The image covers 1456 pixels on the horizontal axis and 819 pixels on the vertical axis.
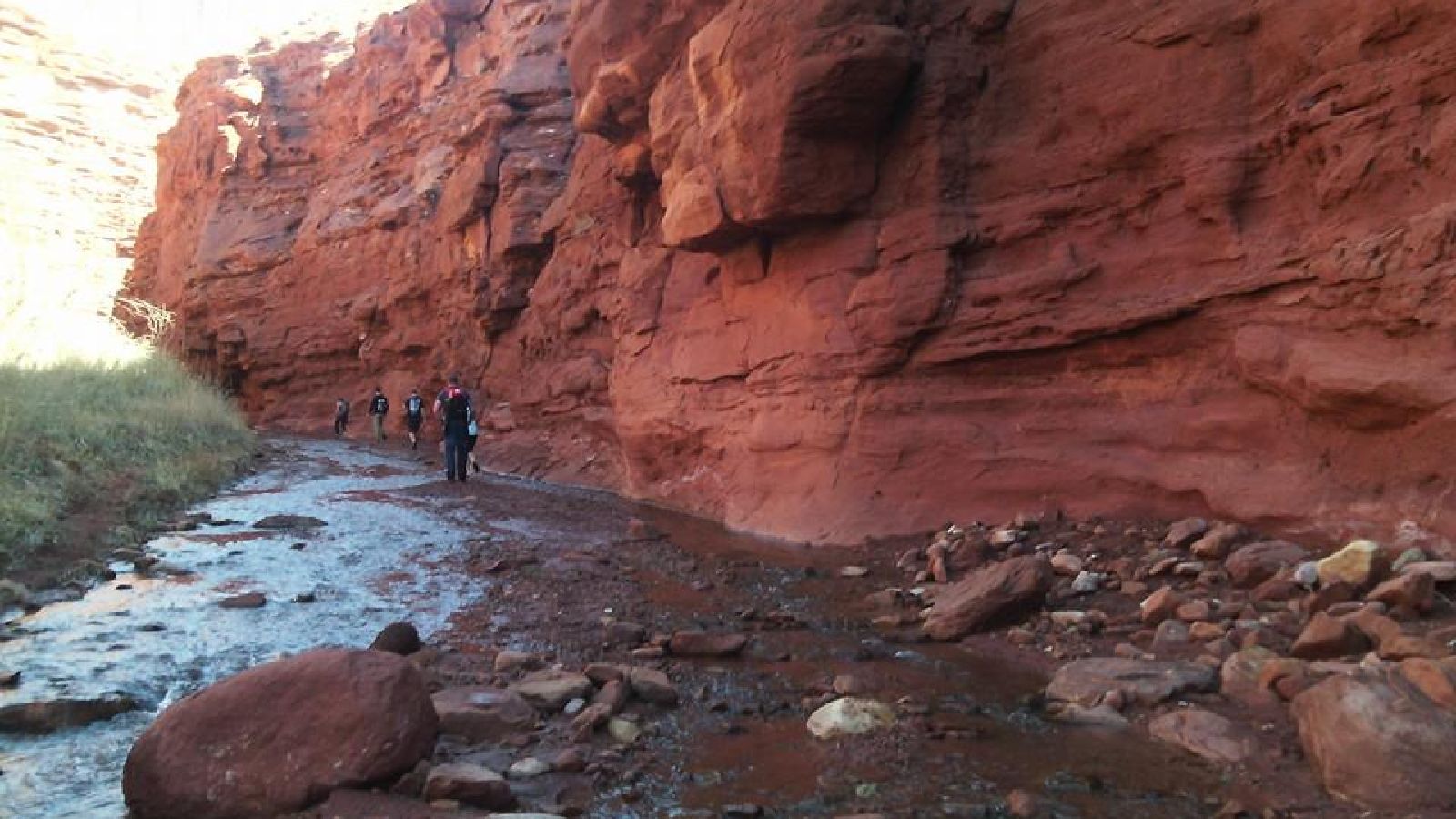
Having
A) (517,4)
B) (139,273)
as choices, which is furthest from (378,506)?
(139,273)

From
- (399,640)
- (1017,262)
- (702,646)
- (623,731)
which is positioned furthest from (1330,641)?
(1017,262)

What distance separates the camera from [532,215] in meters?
22.5

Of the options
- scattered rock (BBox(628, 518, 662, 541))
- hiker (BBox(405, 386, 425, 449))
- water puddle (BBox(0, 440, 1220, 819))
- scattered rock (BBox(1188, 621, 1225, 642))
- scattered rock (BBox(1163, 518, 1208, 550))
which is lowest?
water puddle (BBox(0, 440, 1220, 819))

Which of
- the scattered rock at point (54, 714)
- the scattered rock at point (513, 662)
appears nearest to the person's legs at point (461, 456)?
the scattered rock at point (513, 662)

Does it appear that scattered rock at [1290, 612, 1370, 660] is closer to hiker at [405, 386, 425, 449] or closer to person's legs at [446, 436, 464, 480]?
person's legs at [446, 436, 464, 480]

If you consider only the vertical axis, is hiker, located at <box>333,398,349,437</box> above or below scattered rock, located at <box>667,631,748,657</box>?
above

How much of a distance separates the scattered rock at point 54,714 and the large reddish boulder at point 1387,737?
5.57 metres

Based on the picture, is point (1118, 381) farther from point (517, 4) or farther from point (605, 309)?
point (517, 4)

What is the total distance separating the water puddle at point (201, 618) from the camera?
4.27m

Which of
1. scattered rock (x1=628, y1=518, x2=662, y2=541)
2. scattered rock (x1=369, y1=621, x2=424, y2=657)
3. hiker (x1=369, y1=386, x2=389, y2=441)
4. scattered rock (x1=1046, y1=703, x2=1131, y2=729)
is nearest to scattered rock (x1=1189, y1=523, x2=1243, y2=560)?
scattered rock (x1=1046, y1=703, x2=1131, y2=729)

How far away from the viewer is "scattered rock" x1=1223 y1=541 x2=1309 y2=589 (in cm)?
641

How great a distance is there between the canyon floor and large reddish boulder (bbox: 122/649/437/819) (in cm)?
12

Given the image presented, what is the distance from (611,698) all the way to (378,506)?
8.90 meters

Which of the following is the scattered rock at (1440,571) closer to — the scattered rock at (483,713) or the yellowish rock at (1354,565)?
the yellowish rock at (1354,565)
